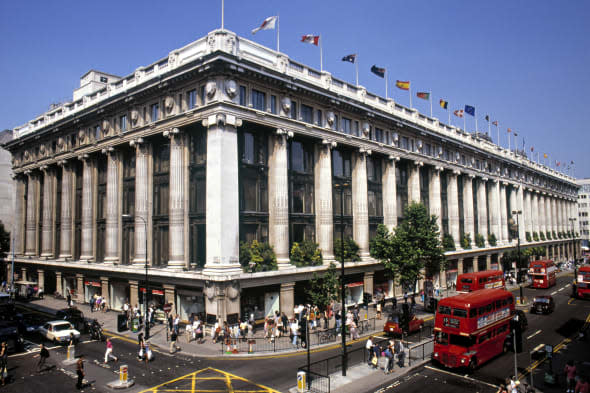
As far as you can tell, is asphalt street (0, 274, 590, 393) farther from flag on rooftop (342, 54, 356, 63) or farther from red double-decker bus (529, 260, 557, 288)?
red double-decker bus (529, 260, 557, 288)

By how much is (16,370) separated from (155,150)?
80.3 feet

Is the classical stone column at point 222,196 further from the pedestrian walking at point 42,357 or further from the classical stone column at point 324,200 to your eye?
the pedestrian walking at point 42,357

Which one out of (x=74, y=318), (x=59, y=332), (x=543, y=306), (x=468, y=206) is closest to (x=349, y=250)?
(x=543, y=306)

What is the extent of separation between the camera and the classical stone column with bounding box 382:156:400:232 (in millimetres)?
54844

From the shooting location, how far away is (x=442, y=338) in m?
25.0

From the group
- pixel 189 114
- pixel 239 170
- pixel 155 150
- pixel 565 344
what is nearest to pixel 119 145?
pixel 155 150

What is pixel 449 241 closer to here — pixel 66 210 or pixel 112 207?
pixel 112 207

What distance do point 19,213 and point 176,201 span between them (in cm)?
4608

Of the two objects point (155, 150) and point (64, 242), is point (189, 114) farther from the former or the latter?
point (64, 242)

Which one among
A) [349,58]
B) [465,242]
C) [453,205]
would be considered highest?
[349,58]

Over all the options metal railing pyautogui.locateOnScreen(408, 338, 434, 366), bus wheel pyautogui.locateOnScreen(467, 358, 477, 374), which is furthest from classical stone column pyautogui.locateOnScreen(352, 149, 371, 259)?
bus wheel pyautogui.locateOnScreen(467, 358, 477, 374)

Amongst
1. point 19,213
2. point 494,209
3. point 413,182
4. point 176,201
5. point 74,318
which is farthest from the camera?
point 494,209

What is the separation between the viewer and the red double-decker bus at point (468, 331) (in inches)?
945

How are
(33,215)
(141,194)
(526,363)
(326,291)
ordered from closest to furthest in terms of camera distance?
1. (526,363)
2. (326,291)
3. (141,194)
4. (33,215)
